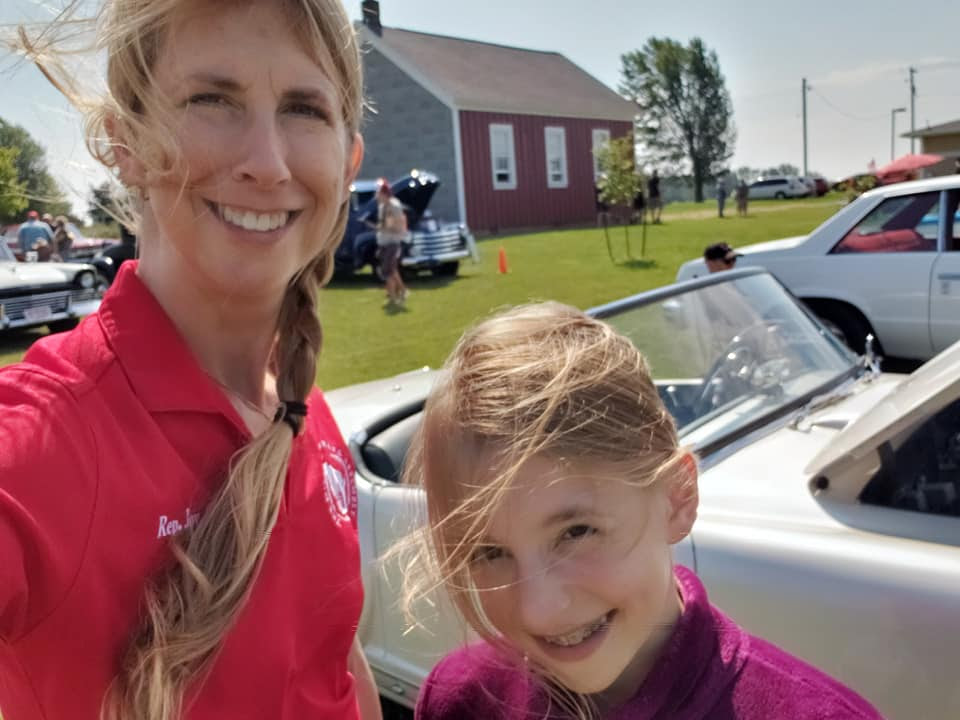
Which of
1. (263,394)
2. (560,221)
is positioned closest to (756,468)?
(263,394)

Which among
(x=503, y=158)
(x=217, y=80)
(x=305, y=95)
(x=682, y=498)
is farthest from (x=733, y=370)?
(x=503, y=158)

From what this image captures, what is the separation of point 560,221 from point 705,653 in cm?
2661

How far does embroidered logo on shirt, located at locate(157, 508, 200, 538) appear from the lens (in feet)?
3.17

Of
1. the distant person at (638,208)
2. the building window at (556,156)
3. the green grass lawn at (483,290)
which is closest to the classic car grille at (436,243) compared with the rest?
the green grass lawn at (483,290)

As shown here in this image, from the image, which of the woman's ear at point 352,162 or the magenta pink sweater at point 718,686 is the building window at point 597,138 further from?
the magenta pink sweater at point 718,686

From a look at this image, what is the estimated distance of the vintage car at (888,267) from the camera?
251 inches

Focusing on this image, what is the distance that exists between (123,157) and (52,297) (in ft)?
33.6

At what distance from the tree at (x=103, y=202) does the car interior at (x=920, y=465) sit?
1.82 m

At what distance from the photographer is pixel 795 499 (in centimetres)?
213

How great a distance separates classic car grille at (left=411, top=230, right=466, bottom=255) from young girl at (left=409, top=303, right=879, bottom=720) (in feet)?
47.3

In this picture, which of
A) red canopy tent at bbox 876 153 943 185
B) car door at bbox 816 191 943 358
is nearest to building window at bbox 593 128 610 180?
red canopy tent at bbox 876 153 943 185

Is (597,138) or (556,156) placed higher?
(597,138)

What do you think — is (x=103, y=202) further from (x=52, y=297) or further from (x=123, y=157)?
(x=52, y=297)

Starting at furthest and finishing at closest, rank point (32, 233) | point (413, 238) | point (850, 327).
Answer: point (413, 238) < point (850, 327) < point (32, 233)
